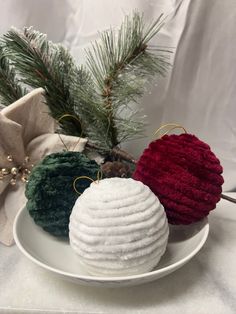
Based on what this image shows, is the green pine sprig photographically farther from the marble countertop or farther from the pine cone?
the marble countertop

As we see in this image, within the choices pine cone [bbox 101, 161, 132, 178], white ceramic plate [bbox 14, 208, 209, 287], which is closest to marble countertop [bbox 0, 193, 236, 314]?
white ceramic plate [bbox 14, 208, 209, 287]

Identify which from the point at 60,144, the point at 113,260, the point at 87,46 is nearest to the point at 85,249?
the point at 113,260

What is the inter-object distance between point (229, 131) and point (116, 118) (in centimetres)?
17

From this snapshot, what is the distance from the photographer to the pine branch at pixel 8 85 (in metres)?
0.55

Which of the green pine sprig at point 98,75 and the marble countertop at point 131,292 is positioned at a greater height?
the green pine sprig at point 98,75

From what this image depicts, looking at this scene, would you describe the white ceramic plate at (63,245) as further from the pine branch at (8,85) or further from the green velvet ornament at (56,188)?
the pine branch at (8,85)

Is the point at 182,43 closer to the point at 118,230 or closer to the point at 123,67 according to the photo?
the point at 123,67

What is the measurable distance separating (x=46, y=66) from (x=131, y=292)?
264 millimetres

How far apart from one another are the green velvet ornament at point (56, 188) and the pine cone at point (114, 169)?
19 millimetres

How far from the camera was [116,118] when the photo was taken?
52cm

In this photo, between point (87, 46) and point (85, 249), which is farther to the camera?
point (87, 46)

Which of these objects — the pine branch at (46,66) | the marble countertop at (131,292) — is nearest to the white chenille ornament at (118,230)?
the marble countertop at (131,292)

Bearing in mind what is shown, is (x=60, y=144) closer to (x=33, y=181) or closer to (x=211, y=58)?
(x=33, y=181)

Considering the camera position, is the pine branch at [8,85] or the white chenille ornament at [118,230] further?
the pine branch at [8,85]
